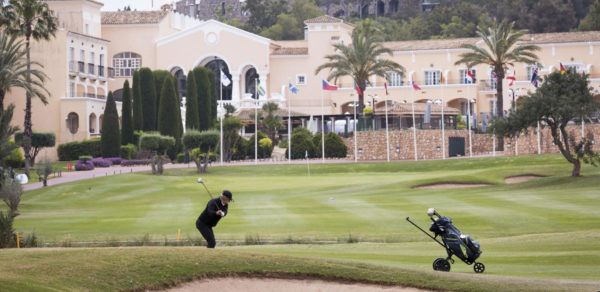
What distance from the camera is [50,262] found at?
20984 mm

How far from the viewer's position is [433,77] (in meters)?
127

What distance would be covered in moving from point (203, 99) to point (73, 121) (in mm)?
12309

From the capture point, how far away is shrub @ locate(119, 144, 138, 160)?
98.4 m

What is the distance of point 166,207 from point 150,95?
52.6 meters

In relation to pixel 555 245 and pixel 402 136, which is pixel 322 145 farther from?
pixel 555 245

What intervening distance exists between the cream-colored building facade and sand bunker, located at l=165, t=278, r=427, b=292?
3576 inches

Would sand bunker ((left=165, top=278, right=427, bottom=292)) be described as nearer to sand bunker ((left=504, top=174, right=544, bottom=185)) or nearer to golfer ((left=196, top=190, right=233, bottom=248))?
golfer ((left=196, top=190, right=233, bottom=248))

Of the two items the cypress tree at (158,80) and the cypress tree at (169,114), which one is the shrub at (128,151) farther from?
the cypress tree at (158,80)

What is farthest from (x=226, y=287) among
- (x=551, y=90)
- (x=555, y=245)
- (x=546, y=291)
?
(x=551, y=90)

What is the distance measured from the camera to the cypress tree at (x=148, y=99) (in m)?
105

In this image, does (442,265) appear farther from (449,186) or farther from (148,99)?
(148,99)

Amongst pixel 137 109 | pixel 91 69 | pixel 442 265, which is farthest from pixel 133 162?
pixel 442 265

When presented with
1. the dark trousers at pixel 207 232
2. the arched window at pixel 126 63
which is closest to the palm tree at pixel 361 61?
the arched window at pixel 126 63

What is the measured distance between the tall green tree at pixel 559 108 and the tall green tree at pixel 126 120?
41.0m
